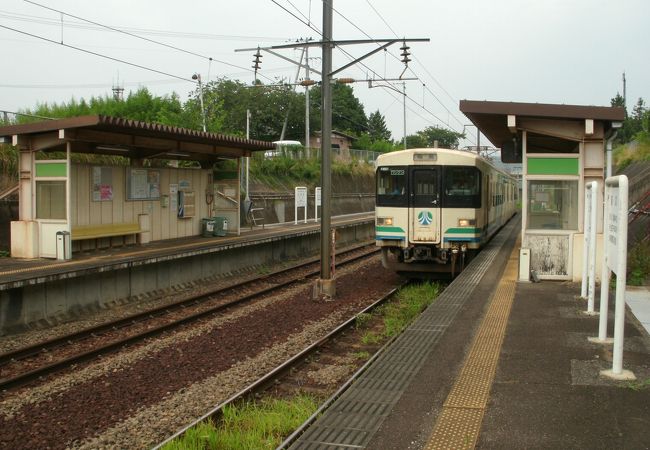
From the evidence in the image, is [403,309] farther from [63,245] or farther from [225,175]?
[225,175]

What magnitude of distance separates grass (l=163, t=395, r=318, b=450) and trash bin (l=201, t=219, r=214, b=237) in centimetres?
1233

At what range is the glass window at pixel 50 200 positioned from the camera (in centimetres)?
1312

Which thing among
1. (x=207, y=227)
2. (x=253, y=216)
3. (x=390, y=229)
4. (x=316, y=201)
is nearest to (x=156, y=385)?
(x=390, y=229)

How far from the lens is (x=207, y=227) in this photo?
1831 cm

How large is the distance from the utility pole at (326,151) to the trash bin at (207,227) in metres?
6.64

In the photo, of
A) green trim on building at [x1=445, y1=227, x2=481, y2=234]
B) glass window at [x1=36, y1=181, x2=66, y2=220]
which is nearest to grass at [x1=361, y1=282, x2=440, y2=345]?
green trim on building at [x1=445, y1=227, x2=481, y2=234]

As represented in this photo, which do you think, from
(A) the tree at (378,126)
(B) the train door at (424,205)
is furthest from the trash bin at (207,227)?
(A) the tree at (378,126)

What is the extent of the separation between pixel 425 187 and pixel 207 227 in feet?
25.5

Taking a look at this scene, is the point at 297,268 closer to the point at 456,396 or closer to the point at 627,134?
the point at 456,396

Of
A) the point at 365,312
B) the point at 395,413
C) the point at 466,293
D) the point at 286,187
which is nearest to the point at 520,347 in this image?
the point at 395,413

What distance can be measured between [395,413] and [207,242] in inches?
491

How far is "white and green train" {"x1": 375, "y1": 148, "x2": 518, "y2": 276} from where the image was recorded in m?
12.9

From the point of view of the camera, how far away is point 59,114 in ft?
91.2

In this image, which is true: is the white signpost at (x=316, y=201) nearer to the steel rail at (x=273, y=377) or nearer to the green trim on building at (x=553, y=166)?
the steel rail at (x=273, y=377)
